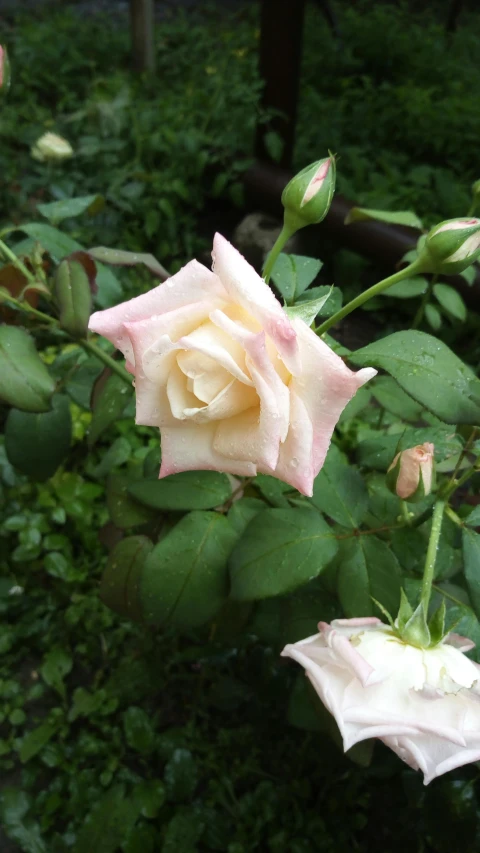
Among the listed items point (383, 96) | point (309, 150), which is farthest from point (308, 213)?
point (383, 96)

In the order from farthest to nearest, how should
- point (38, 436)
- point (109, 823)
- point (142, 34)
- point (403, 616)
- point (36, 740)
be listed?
1. point (142, 34)
2. point (36, 740)
3. point (109, 823)
4. point (38, 436)
5. point (403, 616)

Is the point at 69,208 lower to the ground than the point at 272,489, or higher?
higher

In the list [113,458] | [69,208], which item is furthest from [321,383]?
[113,458]

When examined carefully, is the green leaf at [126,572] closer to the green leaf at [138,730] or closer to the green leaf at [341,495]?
the green leaf at [341,495]

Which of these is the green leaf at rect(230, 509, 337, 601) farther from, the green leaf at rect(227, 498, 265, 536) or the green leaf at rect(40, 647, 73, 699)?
the green leaf at rect(40, 647, 73, 699)

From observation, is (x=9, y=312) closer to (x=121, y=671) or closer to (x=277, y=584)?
(x=277, y=584)

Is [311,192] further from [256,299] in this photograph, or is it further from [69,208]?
[69,208]
